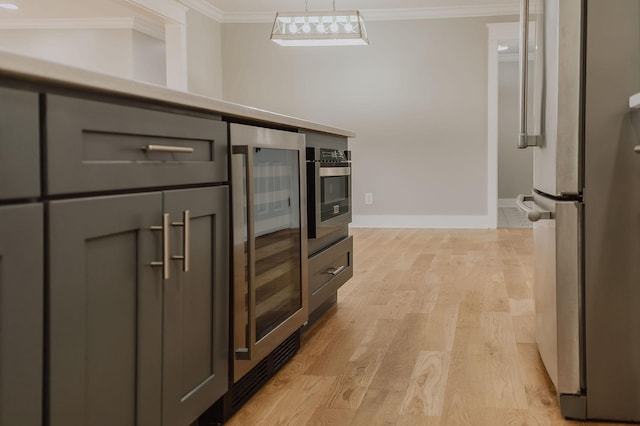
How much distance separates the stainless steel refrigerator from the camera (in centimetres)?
170

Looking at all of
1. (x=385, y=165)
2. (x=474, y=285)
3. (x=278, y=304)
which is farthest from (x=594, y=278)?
(x=385, y=165)

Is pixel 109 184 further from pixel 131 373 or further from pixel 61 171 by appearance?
pixel 131 373

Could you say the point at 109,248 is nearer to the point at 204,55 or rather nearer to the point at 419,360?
the point at 419,360

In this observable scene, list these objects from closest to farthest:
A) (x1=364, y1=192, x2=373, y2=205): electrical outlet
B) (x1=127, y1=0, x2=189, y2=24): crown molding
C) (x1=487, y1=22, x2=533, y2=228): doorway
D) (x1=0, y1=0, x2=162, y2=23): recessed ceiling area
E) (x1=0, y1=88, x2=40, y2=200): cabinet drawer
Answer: (x1=0, y1=88, x2=40, y2=200): cabinet drawer → (x1=127, y1=0, x2=189, y2=24): crown molding → (x1=0, y1=0, x2=162, y2=23): recessed ceiling area → (x1=364, y1=192, x2=373, y2=205): electrical outlet → (x1=487, y1=22, x2=533, y2=228): doorway

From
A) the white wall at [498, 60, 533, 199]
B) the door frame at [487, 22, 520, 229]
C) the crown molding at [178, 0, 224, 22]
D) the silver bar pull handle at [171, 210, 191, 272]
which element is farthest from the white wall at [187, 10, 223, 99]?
the silver bar pull handle at [171, 210, 191, 272]

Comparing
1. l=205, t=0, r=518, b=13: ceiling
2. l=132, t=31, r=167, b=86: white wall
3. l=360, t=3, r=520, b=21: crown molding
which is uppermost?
l=205, t=0, r=518, b=13: ceiling

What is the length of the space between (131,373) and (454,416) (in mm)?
923

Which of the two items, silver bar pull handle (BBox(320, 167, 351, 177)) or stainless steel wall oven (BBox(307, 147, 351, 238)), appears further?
silver bar pull handle (BBox(320, 167, 351, 177))

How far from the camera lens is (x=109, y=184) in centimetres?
117

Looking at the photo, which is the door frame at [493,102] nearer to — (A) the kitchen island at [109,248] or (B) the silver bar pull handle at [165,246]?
(A) the kitchen island at [109,248]

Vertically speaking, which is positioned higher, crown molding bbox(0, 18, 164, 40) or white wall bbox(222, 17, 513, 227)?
crown molding bbox(0, 18, 164, 40)

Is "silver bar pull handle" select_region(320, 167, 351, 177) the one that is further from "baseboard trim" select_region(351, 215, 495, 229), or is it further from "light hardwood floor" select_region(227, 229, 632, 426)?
"baseboard trim" select_region(351, 215, 495, 229)

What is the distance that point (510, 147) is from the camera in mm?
10016

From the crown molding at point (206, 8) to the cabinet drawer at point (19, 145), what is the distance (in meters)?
5.78
